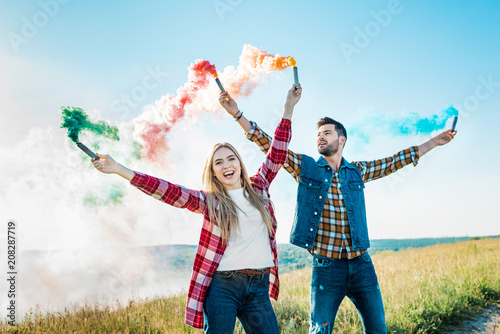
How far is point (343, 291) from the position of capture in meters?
3.70

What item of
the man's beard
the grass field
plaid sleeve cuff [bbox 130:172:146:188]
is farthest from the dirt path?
plaid sleeve cuff [bbox 130:172:146:188]

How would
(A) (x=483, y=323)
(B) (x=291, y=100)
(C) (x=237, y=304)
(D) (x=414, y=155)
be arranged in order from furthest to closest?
(A) (x=483, y=323), (D) (x=414, y=155), (B) (x=291, y=100), (C) (x=237, y=304)

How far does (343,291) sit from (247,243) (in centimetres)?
131

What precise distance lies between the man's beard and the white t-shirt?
56.7 inches

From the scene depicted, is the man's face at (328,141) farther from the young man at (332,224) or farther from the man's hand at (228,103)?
the man's hand at (228,103)

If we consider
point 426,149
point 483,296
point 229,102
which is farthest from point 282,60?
point 483,296

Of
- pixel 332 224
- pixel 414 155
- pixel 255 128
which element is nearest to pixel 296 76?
pixel 255 128

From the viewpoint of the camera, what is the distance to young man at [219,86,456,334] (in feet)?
A: 12.0

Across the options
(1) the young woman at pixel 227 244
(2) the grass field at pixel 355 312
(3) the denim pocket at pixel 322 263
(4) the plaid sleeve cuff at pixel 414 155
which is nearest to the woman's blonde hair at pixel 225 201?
(1) the young woman at pixel 227 244

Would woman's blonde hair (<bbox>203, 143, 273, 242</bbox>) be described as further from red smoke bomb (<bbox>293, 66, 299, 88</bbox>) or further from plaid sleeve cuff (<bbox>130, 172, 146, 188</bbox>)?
red smoke bomb (<bbox>293, 66, 299, 88</bbox>)

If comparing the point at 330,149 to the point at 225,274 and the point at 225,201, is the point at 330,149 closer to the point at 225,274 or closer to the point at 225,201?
the point at 225,201

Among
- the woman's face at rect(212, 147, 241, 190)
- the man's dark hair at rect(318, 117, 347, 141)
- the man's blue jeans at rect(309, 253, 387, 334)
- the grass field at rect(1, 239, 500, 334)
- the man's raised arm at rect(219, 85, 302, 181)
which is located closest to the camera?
the woman's face at rect(212, 147, 241, 190)

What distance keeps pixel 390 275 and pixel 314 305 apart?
5678 mm

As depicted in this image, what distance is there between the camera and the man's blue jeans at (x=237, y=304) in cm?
281
